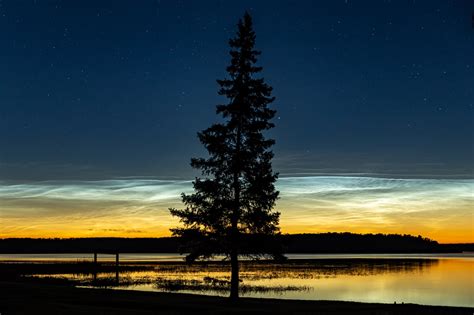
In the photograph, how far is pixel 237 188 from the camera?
4019 cm

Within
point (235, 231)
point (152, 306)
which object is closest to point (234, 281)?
point (235, 231)

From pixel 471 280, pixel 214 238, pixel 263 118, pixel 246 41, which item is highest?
pixel 246 41

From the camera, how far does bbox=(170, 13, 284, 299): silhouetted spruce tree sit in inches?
1569

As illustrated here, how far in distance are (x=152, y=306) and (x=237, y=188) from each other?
10.5 m

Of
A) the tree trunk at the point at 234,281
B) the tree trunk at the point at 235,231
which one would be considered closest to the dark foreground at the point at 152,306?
the tree trunk at the point at 234,281

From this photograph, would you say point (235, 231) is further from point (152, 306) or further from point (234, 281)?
point (152, 306)

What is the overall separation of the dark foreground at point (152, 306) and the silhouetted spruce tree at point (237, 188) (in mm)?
3439

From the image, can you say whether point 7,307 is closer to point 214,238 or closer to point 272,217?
point 214,238

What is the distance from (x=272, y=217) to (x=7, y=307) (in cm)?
1731

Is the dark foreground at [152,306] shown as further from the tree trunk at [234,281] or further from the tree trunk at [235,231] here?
the tree trunk at [235,231]

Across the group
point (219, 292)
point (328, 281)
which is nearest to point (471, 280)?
point (328, 281)

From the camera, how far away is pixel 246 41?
41.4m

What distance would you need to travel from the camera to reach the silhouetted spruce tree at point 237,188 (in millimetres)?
39844

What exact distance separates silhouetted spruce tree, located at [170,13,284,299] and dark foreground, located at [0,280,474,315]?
3.44 meters
